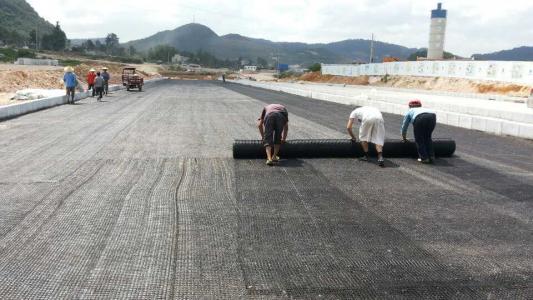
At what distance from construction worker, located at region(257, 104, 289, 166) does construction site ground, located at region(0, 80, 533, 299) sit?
459 mm

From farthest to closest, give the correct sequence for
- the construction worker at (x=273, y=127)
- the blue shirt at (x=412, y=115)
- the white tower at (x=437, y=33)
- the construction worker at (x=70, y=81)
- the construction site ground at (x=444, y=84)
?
the white tower at (x=437, y=33) → the construction site ground at (x=444, y=84) → the construction worker at (x=70, y=81) → the blue shirt at (x=412, y=115) → the construction worker at (x=273, y=127)

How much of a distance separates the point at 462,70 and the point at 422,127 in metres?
39.4

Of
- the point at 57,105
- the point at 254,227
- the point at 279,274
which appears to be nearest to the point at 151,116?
the point at 57,105

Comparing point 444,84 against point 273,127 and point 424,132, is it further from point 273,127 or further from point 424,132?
point 273,127

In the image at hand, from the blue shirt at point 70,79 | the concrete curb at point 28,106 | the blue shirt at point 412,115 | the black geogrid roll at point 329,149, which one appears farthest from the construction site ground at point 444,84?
the concrete curb at point 28,106

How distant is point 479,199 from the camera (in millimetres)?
7543

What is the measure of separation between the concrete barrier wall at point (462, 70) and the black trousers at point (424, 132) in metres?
28.5

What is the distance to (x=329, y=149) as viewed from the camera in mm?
10484

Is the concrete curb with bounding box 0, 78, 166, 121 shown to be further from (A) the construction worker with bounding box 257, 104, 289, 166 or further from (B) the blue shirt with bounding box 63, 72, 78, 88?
(A) the construction worker with bounding box 257, 104, 289, 166

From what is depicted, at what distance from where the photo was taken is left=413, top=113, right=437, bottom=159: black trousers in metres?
10.1

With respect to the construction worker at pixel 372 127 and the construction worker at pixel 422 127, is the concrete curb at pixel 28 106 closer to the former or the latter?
the construction worker at pixel 372 127

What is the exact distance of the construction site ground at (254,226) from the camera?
14.7ft

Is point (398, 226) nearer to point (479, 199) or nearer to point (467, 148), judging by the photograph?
point (479, 199)

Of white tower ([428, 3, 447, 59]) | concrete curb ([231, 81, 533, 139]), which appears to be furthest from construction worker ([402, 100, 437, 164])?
white tower ([428, 3, 447, 59])
